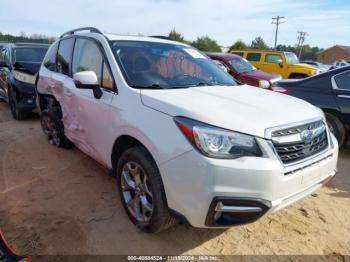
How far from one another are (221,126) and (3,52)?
828 cm

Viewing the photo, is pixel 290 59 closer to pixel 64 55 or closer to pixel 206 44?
pixel 64 55

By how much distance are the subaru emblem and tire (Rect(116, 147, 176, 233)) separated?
1.20 meters

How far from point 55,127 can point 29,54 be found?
3.97 metres

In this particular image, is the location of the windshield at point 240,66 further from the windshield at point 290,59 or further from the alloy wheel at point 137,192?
the alloy wheel at point 137,192

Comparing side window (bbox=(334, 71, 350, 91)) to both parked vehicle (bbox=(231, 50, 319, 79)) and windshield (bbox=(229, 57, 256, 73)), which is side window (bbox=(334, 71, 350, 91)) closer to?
windshield (bbox=(229, 57, 256, 73))

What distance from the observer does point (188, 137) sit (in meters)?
2.24

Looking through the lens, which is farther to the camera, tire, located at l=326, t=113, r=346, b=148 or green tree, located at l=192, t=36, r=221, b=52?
green tree, located at l=192, t=36, r=221, b=52

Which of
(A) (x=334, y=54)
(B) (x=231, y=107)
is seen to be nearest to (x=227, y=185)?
(B) (x=231, y=107)

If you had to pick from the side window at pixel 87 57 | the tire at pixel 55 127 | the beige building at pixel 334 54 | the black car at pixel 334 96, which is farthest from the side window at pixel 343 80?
the beige building at pixel 334 54

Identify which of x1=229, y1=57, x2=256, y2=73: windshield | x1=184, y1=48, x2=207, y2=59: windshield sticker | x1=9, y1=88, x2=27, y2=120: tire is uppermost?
x1=184, y1=48, x2=207, y2=59: windshield sticker

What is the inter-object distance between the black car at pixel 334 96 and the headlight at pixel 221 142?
368cm

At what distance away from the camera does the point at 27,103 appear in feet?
22.6

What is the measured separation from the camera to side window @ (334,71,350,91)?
5.27 meters

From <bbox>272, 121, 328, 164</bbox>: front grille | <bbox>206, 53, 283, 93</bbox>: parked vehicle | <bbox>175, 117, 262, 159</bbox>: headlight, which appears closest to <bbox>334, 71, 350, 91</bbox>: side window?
<bbox>272, 121, 328, 164</bbox>: front grille
